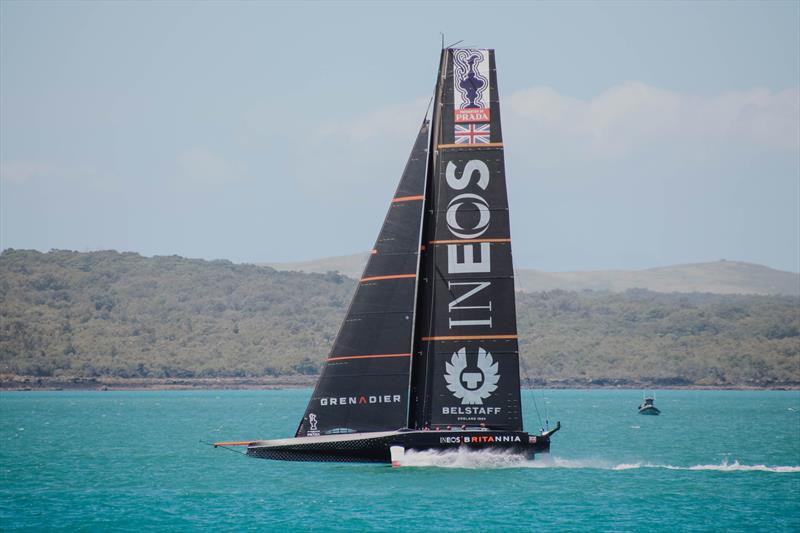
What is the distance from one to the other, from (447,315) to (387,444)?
14.5 ft

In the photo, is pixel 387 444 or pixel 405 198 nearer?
pixel 387 444

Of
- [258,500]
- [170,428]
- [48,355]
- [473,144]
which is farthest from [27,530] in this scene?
[48,355]

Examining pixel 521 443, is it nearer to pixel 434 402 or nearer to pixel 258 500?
pixel 434 402

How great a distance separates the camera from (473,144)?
38312mm

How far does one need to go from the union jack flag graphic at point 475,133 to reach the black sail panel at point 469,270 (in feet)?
0.10

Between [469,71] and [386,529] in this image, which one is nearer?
[386,529]

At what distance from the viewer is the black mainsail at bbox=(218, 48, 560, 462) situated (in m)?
38.2

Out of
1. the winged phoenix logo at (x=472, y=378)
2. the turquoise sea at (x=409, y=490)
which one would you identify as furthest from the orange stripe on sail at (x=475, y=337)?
the turquoise sea at (x=409, y=490)

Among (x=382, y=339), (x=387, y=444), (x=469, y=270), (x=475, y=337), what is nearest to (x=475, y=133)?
(x=469, y=270)

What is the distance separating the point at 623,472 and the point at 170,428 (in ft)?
132

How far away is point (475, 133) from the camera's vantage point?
38.2 meters

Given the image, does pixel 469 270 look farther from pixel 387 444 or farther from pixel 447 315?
pixel 387 444

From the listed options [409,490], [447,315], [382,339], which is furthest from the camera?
[382,339]

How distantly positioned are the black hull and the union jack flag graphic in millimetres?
8961
